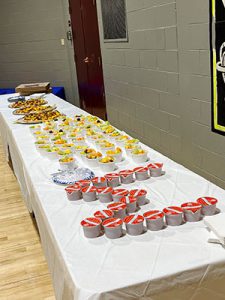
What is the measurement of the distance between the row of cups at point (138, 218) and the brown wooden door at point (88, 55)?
4.44 metres

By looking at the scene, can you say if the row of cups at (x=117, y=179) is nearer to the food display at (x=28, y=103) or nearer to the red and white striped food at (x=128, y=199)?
the red and white striped food at (x=128, y=199)

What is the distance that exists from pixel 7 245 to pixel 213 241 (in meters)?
1.90

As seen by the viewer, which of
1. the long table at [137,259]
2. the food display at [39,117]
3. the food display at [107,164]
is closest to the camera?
the long table at [137,259]

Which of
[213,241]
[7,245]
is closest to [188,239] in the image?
[213,241]

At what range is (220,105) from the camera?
2.54 m

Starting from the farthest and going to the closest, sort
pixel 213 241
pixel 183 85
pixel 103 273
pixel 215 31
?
pixel 183 85, pixel 215 31, pixel 213 241, pixel 103 273

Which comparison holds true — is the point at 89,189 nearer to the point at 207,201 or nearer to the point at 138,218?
the point at 138,218

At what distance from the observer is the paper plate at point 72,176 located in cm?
183

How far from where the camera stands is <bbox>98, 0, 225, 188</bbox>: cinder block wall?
271 centimetres

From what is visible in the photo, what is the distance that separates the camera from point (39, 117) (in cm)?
332

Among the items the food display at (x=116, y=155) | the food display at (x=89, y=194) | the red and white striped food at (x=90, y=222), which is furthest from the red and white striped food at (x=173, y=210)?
the food display at (x=116, y=155)

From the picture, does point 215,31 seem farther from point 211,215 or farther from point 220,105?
point 211,215

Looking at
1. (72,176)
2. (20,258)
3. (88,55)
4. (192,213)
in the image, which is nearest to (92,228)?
(192,213)

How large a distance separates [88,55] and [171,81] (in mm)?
3294
